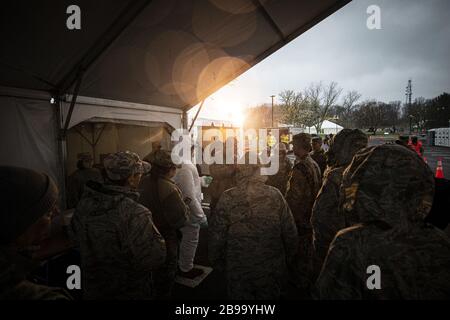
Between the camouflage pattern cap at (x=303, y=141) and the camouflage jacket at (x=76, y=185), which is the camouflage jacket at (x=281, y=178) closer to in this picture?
the camouflage pattern cap at (x=303, y=141)

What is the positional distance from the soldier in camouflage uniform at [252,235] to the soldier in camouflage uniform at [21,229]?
1.48 metres

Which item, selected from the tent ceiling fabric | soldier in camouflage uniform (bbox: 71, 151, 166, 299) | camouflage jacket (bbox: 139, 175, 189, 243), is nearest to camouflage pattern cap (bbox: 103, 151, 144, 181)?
soldier in camouflage uniform (bbox: 71, 151, 166, 299)

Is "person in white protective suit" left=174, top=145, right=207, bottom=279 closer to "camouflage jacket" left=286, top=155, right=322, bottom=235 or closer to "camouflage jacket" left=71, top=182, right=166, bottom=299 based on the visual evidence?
"camouflage jacket" left=286, top=155, right=322, bottom=235

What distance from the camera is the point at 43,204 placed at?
1.04 meters

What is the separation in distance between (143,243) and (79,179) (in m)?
3.09

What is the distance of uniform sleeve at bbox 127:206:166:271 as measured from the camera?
6.59ft

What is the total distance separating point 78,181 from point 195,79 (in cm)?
327

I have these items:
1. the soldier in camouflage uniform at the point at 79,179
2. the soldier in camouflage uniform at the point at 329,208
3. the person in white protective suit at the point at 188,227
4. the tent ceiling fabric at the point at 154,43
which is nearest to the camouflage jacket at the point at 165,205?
the person in white protective suit at the point at 188,227

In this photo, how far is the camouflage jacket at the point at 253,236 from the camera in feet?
7.42

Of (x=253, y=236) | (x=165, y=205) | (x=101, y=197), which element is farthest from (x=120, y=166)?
(x=253, y=236)

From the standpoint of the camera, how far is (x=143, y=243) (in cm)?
204

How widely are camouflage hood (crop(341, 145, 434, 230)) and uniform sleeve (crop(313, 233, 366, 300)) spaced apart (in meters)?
0.17

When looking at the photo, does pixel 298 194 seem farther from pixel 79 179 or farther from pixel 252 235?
pixel 79 179
